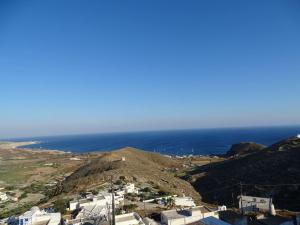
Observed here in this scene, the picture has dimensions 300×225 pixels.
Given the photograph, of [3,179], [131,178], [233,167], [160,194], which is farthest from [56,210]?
[3,179]

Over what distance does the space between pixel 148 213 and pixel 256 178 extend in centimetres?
3218

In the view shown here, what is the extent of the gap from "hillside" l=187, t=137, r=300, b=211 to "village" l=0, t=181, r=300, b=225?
1184cm

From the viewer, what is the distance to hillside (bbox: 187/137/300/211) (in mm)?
49656

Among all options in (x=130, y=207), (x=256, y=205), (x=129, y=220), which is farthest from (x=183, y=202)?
(x=129, y=220)

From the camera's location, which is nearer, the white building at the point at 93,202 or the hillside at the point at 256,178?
the white building at the point at 93,202

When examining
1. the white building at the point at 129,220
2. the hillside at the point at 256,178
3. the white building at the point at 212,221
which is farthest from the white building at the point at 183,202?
the white building at the point at 212,221

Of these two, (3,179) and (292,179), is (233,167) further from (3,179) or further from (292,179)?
(3,179)

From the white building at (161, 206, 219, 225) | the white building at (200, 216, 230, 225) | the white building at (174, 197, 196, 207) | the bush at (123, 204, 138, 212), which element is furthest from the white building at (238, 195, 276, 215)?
the bush at (123, 204, 138, 212)

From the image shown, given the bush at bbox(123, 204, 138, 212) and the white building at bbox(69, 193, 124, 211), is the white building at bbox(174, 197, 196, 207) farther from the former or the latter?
the white building at bbox(69, 193, 124, 211)

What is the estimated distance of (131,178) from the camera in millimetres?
57125

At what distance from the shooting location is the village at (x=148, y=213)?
1125 inches

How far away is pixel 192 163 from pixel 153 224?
228 feet

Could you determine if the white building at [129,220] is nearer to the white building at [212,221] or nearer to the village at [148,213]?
the village at [148,213]

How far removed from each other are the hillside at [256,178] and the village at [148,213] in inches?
466
